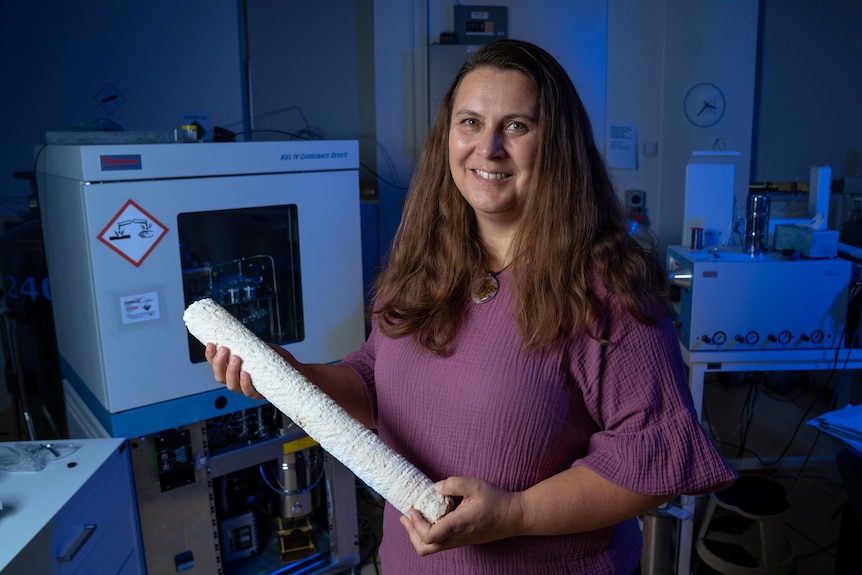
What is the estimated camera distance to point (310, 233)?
75.9 inches

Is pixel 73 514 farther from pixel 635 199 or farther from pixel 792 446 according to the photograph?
pixel 792 446

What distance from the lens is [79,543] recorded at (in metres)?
1.31

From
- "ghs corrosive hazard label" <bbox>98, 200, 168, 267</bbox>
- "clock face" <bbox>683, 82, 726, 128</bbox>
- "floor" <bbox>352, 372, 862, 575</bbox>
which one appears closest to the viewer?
"ghs corrosive hazard label" <bbox>98, 200, 168, 267</bbox>

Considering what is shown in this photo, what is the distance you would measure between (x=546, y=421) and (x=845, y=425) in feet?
3.80

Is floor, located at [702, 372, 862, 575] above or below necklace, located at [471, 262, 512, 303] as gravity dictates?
below

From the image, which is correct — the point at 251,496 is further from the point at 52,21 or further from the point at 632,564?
the point at 52,21

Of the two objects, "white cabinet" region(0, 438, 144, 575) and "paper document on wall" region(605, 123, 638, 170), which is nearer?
"white cabinet" region(0, 438, 144, 575)

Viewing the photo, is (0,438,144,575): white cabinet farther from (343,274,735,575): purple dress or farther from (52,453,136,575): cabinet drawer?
(343,274,735,575): purple dress

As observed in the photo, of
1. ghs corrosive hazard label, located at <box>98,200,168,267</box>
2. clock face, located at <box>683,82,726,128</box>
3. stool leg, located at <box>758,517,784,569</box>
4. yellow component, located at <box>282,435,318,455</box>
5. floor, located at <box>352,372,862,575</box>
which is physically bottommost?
floor, located at <box>352,372,862,575</box>

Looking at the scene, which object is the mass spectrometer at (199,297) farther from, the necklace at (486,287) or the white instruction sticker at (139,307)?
the necklace at (486,287)

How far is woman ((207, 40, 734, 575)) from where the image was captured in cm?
94

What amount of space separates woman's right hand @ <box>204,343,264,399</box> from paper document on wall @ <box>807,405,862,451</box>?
1464mm

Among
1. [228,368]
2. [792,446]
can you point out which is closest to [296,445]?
[228,368]

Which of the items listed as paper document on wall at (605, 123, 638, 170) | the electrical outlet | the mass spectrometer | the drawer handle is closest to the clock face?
paper document on wall at (605, 123, 638, 170)
